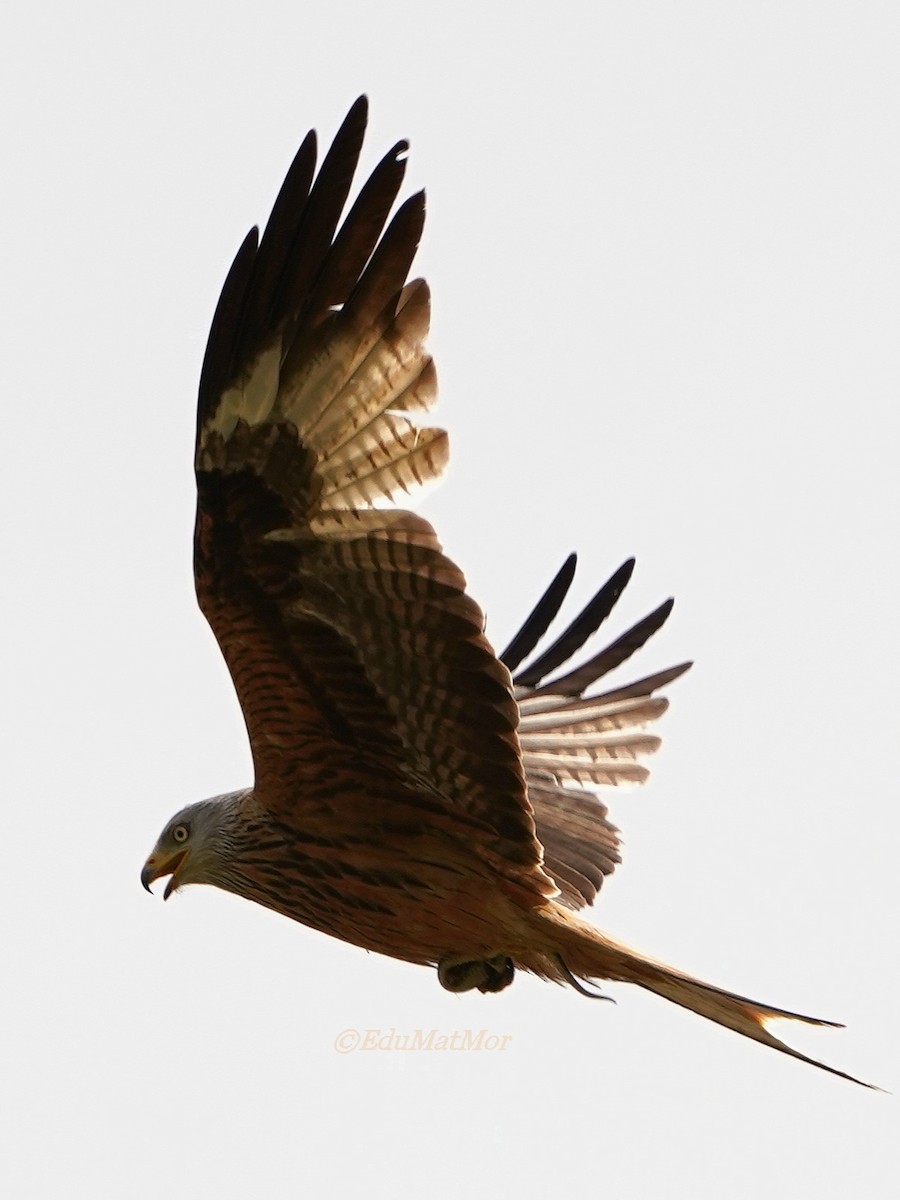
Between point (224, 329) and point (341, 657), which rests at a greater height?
point (224, 329)

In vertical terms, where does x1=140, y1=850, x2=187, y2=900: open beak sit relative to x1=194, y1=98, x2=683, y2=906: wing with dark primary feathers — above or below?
below

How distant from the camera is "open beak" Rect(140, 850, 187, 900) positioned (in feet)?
29.8

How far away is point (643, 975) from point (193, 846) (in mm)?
2062

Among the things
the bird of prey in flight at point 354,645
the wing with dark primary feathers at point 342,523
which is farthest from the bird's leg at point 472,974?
the wing with dark primary feathers at point 342,523

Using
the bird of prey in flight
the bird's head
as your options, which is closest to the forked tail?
the bird of prey in flight

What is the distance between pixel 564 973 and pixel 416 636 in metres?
1.96

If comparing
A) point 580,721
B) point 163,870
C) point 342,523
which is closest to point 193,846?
point 163,870

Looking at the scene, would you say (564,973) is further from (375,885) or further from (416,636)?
(416,636)

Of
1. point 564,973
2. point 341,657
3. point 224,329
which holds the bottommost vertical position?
point 564,973

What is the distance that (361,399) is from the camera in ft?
24.2

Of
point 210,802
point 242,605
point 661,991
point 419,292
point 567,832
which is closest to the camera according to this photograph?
point 419,292

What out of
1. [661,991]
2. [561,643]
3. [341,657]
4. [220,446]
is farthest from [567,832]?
[220,446]

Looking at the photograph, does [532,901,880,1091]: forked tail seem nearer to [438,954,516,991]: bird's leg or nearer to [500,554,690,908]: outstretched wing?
[438,954,516,991]: bird's leg

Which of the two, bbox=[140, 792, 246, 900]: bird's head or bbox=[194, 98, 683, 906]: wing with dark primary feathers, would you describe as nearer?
bbox=[194, 98, 683, 906]: wing with dark primary feathers
